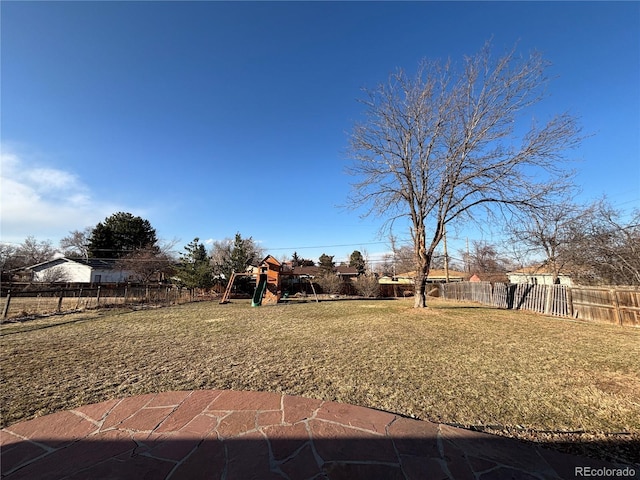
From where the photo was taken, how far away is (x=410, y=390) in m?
3.48

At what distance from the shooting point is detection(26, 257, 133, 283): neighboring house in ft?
98.0

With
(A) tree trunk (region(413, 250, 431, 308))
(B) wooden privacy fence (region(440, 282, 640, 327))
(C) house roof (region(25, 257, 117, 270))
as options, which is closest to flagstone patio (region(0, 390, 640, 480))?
(B) wooden privacy fence (region(440, 282, 640, 327))

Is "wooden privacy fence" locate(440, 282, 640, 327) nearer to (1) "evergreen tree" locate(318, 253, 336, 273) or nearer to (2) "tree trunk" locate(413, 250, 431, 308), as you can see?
(2) "tree trunk" locate(413, 250, 431, 308)

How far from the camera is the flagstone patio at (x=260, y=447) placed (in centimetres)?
202

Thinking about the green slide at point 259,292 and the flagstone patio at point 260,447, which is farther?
the green slide at point 259,292

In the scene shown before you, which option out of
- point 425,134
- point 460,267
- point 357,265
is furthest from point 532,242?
point 357,265

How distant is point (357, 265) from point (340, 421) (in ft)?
167

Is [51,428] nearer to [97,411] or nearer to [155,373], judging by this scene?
[97,411]

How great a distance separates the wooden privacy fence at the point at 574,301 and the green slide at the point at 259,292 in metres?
12.3

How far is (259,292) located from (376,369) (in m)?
11.6

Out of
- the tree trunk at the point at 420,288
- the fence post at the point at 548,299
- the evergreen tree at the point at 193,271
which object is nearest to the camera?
the fence post at the point at 548,299

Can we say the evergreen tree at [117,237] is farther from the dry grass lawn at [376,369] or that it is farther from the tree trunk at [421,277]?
the tree trunk at [421,277]

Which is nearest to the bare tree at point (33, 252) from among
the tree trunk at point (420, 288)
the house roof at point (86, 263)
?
the house roof at point (86, 263)

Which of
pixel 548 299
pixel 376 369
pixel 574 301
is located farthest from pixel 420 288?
pixel 376 369
